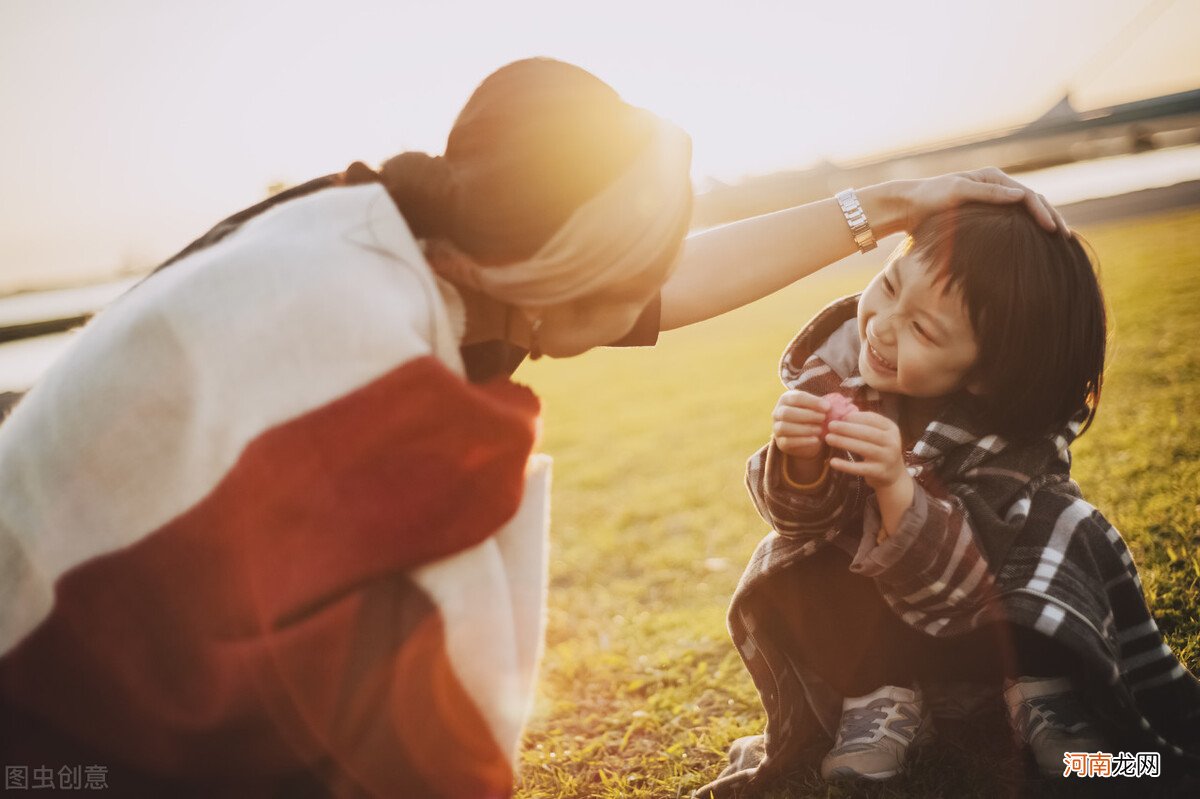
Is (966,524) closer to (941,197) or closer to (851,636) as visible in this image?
(851,636)

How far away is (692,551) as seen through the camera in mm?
3852

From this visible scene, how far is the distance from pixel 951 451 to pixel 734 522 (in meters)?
2.09

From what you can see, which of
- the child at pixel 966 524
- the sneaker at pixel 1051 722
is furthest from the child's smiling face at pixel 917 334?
the sneaker at pixel 1051 722

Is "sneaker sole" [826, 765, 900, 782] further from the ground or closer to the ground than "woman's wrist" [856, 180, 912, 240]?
closer to the ground

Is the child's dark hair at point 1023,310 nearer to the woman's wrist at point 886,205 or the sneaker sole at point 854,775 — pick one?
the woman's wrist at point 886,205

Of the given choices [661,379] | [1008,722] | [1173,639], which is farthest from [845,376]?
[661,379]

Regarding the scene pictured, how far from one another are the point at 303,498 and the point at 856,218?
1.65m

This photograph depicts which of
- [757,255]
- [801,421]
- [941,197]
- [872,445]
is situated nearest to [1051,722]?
[872,445]

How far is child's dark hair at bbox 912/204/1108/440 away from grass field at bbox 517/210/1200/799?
0.25m

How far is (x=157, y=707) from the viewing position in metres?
1.43

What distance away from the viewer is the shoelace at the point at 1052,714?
6.20 ft

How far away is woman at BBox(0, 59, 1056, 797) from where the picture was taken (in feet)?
4.46

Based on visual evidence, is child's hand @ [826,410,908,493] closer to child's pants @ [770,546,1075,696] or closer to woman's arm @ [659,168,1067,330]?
child's pants @ [770,546,1075,696]

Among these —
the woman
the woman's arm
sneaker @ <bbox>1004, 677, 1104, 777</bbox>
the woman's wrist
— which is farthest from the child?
the woman
